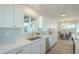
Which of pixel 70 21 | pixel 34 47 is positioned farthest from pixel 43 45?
pixel 70 21

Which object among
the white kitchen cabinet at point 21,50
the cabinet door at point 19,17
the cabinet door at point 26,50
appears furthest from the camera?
the cabinet door at point 19,17

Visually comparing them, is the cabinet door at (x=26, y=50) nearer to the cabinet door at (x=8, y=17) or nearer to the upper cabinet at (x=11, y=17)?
the upper cabinet at (x=11, y=17)

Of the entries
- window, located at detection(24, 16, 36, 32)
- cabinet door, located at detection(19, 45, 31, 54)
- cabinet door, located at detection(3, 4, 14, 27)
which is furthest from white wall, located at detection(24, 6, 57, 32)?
cabinet door, located at detection(19, 45, 31, 54)

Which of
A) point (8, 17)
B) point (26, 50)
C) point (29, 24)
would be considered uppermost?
point (8, 17)

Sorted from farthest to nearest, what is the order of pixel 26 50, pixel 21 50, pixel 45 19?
pixel 45 19, pixel 26 50, pixel 21 50

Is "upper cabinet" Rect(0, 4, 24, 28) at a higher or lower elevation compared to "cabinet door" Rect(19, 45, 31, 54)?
higher

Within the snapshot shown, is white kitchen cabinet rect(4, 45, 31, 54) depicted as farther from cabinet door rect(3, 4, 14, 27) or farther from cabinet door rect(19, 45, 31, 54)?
cabinet door rect(3, 4, 14, 27)

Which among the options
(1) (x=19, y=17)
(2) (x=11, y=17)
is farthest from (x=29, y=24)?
(2) (x=11, y=17)

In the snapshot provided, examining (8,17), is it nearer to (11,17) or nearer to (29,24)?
(11,17)

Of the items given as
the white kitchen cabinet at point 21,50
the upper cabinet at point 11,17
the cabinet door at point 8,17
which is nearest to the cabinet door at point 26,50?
the white kitchen cabinet at point 21,50

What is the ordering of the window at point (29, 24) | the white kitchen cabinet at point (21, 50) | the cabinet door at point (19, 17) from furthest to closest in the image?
the cabinet door at point (19, 17) < the window at point (29, 24) < the white kitchen cabinet at point (21, 50)
